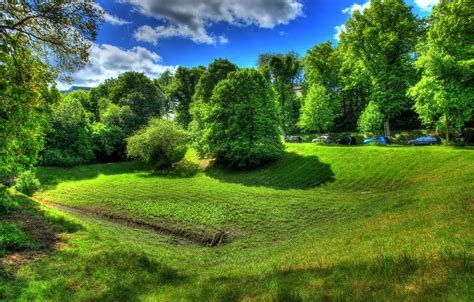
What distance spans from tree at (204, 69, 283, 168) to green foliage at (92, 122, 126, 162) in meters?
23.6

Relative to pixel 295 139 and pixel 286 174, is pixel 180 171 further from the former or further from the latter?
pixel 295 139

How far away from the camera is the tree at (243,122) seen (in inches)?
1455

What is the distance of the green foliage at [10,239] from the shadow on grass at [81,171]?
24137mm

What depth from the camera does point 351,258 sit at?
7539 millimetres

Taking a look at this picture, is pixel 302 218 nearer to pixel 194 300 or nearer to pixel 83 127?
pixel 194 300

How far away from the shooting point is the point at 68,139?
1871 inches

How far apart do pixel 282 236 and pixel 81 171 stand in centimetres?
3805

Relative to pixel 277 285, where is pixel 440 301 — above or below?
above

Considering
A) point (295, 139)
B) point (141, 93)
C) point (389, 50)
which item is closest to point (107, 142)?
point (141, 93)

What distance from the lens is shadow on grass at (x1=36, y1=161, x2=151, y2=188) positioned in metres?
→ 36.0

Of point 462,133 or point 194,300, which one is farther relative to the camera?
point 462,133

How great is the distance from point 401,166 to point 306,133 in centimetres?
4148

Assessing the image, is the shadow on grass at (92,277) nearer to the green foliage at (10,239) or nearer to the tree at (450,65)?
the green foliage at (10,239)

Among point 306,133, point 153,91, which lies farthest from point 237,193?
point 153,91
